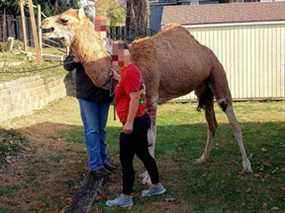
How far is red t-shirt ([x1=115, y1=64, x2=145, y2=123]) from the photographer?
5.79 metres

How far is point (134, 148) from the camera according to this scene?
616 cm

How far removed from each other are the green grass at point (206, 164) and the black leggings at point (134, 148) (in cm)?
34

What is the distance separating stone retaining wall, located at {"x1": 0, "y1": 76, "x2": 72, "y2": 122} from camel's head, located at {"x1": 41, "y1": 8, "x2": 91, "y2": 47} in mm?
4541

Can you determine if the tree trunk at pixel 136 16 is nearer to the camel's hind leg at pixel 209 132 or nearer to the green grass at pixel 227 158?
the green grass at pixel 227 158

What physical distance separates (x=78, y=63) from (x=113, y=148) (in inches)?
114

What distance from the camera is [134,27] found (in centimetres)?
1714

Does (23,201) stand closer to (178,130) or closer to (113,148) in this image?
(113,148)

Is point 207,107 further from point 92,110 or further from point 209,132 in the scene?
point 92,110

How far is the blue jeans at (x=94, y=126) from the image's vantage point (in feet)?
23.2

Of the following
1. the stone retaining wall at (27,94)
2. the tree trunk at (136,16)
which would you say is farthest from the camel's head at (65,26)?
the tree trunk at (136,16)

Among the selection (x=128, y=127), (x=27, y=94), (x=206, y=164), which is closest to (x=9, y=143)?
(x=206, y=164)

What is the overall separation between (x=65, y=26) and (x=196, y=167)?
291cm

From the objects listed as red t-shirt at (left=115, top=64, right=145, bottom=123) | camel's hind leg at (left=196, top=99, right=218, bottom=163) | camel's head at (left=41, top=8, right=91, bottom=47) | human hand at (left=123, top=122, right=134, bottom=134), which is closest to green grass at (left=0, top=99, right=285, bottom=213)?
camel's hind leg at (left=196, top=99, right=218, bottom=163)

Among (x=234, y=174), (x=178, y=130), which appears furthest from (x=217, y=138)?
(x=234, y=174)
